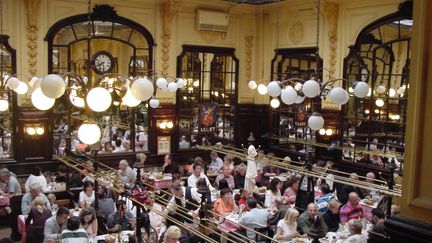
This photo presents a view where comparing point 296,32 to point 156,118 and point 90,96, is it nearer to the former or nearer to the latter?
point 156,118

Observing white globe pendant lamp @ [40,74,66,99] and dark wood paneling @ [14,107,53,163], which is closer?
white globe pendant lamp @ [40,74,66,99]

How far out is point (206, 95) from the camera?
13945 millimetres

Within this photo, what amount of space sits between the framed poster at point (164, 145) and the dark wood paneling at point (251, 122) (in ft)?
7.57

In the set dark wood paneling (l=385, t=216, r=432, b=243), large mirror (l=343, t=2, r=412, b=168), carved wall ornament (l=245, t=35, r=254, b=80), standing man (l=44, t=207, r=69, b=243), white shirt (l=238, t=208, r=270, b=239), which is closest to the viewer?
dark wood paneling (l=385, t=216, r=432, b=243)

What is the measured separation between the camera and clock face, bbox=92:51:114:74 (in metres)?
12.1

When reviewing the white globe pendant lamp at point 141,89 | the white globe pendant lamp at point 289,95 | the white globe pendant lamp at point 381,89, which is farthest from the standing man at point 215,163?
the white globe pendant lamp at point 141,89

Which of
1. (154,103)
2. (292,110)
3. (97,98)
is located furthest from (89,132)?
(292,110)

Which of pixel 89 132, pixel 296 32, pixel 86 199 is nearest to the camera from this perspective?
pixel 89 132

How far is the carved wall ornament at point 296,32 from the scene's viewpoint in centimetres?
1299

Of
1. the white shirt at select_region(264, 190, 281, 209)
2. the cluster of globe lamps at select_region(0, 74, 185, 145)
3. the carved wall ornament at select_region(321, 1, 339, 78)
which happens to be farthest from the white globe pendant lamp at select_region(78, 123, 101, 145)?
the carved wall ornament at select_region(321, 1, 339, 78)

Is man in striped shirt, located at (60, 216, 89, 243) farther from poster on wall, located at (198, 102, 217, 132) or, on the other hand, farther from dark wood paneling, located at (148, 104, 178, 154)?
poster on wall, located at (198, 102, 217, 132)

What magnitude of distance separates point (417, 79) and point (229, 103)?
479 inches

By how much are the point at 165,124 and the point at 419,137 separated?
432 inches

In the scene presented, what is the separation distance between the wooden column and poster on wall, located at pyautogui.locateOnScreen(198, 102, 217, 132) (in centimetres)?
1146
